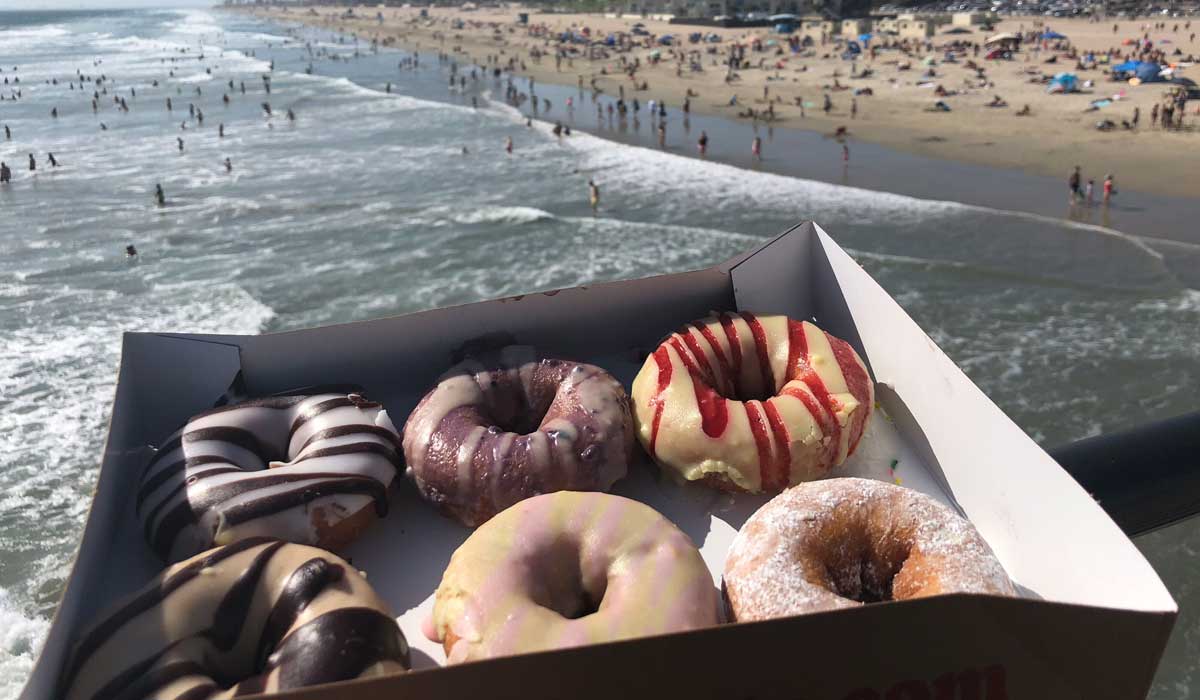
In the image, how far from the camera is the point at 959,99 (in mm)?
40375

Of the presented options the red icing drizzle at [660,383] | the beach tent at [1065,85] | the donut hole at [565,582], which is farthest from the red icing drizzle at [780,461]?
the beach tent at [1065,85]

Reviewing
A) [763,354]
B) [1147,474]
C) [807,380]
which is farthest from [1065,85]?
[1147,474]

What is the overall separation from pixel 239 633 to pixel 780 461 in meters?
2.64

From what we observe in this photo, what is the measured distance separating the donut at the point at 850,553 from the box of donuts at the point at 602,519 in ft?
0.04

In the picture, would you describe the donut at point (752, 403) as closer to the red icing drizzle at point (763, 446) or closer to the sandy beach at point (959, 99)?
the red icing drizzle at point (763, 446)

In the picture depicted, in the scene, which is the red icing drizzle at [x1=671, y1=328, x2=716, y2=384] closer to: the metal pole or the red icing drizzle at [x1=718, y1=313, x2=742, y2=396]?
the red icing drizzle at [x1=718, y1=313, x2=742, y2=396]

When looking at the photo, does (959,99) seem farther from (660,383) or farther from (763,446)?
(763,446)

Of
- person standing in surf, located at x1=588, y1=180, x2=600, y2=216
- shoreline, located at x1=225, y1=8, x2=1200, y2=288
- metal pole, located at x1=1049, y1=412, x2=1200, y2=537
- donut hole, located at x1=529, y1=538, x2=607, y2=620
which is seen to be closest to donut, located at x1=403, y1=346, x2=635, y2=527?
donut hole, located at x1=529, y1=538, x2=607, y2=620

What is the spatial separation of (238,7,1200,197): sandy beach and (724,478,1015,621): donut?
27.4 metres

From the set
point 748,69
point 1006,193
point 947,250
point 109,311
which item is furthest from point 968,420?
point 748,69

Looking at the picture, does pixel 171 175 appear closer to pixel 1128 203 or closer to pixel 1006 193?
pixel 1006 193

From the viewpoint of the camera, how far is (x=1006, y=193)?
25391mm

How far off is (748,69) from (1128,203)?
36.7 metres

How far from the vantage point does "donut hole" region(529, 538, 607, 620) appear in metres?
3.26
